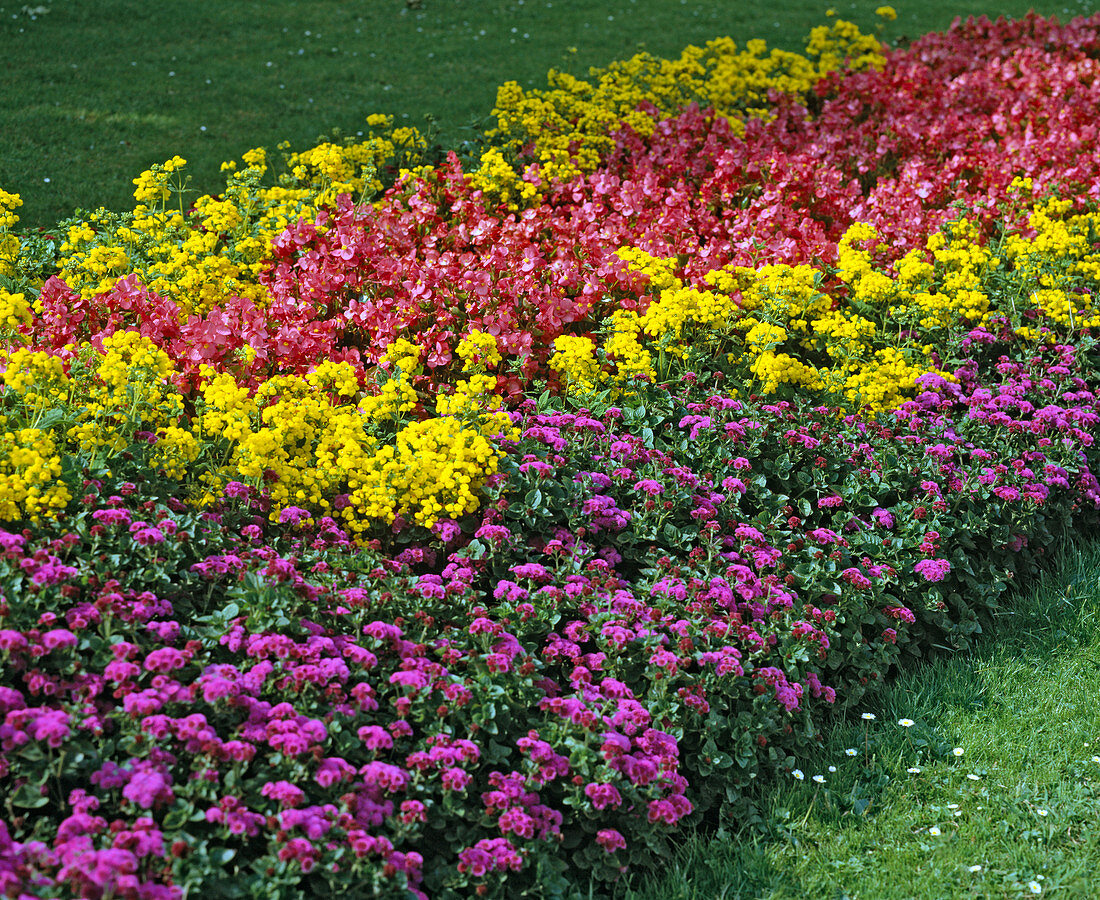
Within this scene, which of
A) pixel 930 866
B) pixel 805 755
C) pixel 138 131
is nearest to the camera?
pixel 930 866

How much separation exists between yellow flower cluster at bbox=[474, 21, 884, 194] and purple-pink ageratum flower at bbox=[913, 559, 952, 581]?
10.5 feet

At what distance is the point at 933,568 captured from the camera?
3434 millimetres

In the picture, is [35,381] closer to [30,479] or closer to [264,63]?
[30,479]

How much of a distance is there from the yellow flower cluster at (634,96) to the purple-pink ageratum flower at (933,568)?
3.19 metres

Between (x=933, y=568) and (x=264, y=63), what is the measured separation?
7.54 metres

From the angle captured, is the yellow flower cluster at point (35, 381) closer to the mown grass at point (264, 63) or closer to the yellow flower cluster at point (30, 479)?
the yellow flower cluster at point (30, 479)

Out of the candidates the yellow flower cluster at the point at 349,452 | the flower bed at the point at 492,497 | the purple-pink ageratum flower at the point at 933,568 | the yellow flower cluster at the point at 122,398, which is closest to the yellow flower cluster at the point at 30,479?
the flower bed at the point at 492,497

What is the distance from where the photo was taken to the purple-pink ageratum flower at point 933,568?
342 centimetres

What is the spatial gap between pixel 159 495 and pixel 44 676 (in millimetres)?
868

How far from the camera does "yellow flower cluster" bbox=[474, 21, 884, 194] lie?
20.6 feet

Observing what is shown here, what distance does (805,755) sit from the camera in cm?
311

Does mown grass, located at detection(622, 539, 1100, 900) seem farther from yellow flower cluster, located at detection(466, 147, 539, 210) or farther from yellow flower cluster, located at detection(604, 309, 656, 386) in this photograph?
yellow flower cluster, located at detection(466, 147, 539, 210)

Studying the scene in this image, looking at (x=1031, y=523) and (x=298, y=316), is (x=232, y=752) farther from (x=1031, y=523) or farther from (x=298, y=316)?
(x=1031, y=523)

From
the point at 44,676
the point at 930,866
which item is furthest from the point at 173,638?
the point at 930,866
